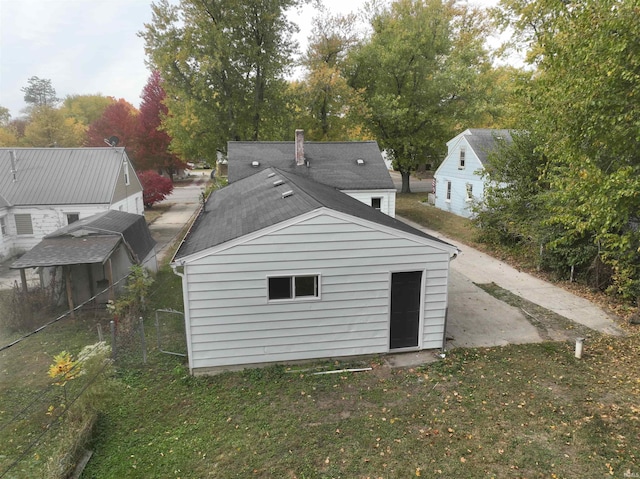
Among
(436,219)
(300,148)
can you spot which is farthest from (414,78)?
(300,148)

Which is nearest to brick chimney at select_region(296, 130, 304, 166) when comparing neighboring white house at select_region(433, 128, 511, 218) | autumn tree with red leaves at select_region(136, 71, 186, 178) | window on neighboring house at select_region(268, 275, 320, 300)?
neighboring white house at select_region(433, 128, 511, 218)

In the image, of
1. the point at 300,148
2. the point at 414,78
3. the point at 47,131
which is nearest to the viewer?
the point at 300,148

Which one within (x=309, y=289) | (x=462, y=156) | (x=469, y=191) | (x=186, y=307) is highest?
(x=462, y=156)

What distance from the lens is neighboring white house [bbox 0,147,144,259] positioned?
18.7 metres

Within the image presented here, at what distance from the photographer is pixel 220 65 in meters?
24.4

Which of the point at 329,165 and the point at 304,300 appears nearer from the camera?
the point at 304,300

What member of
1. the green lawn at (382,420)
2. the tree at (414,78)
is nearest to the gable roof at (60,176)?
the green lawn at (382,420)

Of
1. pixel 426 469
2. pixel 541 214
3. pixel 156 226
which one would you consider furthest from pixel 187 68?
pixel 426 469

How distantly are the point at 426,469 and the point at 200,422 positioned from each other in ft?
12.3

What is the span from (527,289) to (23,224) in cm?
2148

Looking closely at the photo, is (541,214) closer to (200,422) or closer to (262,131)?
(200,422)

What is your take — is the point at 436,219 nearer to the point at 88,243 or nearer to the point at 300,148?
the point at 300,148

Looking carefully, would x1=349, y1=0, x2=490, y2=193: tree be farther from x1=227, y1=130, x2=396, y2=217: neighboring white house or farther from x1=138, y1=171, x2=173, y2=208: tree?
x1=138, y1=171, x2=173, y2=208: tree

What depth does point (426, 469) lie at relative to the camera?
5.91m
